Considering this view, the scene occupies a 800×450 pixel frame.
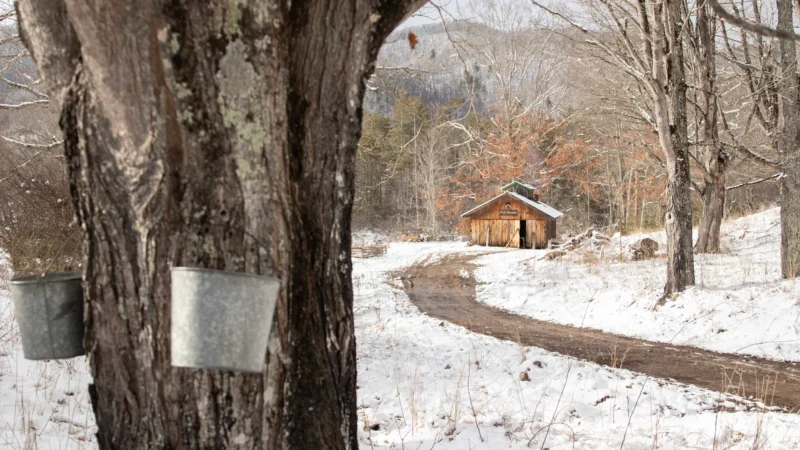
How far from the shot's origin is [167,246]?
1527mm

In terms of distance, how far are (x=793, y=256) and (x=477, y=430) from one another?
9038 mm

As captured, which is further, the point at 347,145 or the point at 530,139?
the point at 530,139

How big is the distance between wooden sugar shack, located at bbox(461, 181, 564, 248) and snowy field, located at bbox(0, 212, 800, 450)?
19555 mm

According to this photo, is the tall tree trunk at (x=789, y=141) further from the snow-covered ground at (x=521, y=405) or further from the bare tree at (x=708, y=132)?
the snow-covered ground at (x=521, y=405)

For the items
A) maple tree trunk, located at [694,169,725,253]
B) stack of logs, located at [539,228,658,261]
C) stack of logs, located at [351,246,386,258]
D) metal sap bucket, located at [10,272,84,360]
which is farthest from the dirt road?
stack of logs, located at [351,246,386,258]

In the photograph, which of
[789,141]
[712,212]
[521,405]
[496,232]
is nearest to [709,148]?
[712,212]

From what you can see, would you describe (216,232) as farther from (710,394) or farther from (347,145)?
(710,394)

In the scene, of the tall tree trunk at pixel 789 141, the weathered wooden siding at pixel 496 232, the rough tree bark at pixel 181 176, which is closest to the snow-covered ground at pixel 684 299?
the tall tree trunk at pixel 789 141

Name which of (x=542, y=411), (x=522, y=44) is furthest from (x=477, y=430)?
(x=522, y=44)

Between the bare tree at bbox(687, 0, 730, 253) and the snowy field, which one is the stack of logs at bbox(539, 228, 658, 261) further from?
the snowy field

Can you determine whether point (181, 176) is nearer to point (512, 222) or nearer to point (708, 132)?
point (708, 132)

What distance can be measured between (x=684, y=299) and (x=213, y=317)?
9.34 m

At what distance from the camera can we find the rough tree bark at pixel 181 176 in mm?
1476

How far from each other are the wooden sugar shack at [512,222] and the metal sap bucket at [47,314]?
83.3ft
